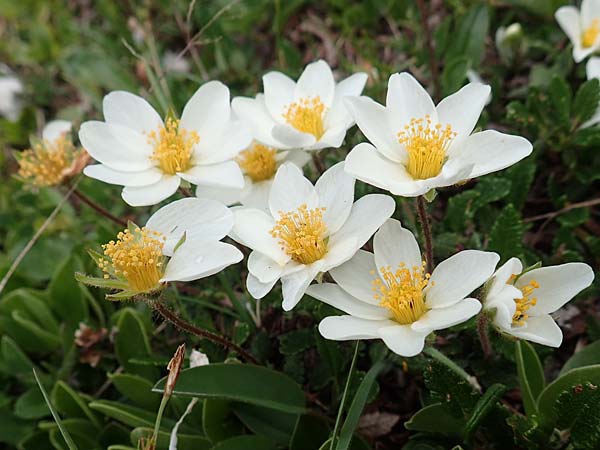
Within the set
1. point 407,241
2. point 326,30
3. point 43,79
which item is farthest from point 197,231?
point 43,79

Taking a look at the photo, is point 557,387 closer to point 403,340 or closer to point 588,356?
point 588,356

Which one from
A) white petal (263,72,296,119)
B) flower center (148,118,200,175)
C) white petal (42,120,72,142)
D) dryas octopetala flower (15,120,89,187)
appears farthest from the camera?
white petal (42,120,72,142)

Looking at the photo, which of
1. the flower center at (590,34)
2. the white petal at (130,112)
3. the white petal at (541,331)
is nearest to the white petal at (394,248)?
the white petal at (541,331)

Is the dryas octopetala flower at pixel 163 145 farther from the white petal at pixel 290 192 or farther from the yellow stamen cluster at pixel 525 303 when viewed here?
the yellow stamen cluster at pixel 525 303

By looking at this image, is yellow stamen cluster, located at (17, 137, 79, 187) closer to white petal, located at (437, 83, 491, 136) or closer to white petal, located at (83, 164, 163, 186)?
white petal, located at (83, 164, 163, 186)

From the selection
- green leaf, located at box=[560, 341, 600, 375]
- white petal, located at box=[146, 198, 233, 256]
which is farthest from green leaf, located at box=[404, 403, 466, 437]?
white petal, located at box=[146, 198, 233, 256]

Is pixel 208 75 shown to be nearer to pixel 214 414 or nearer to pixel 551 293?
pixel 214 414
